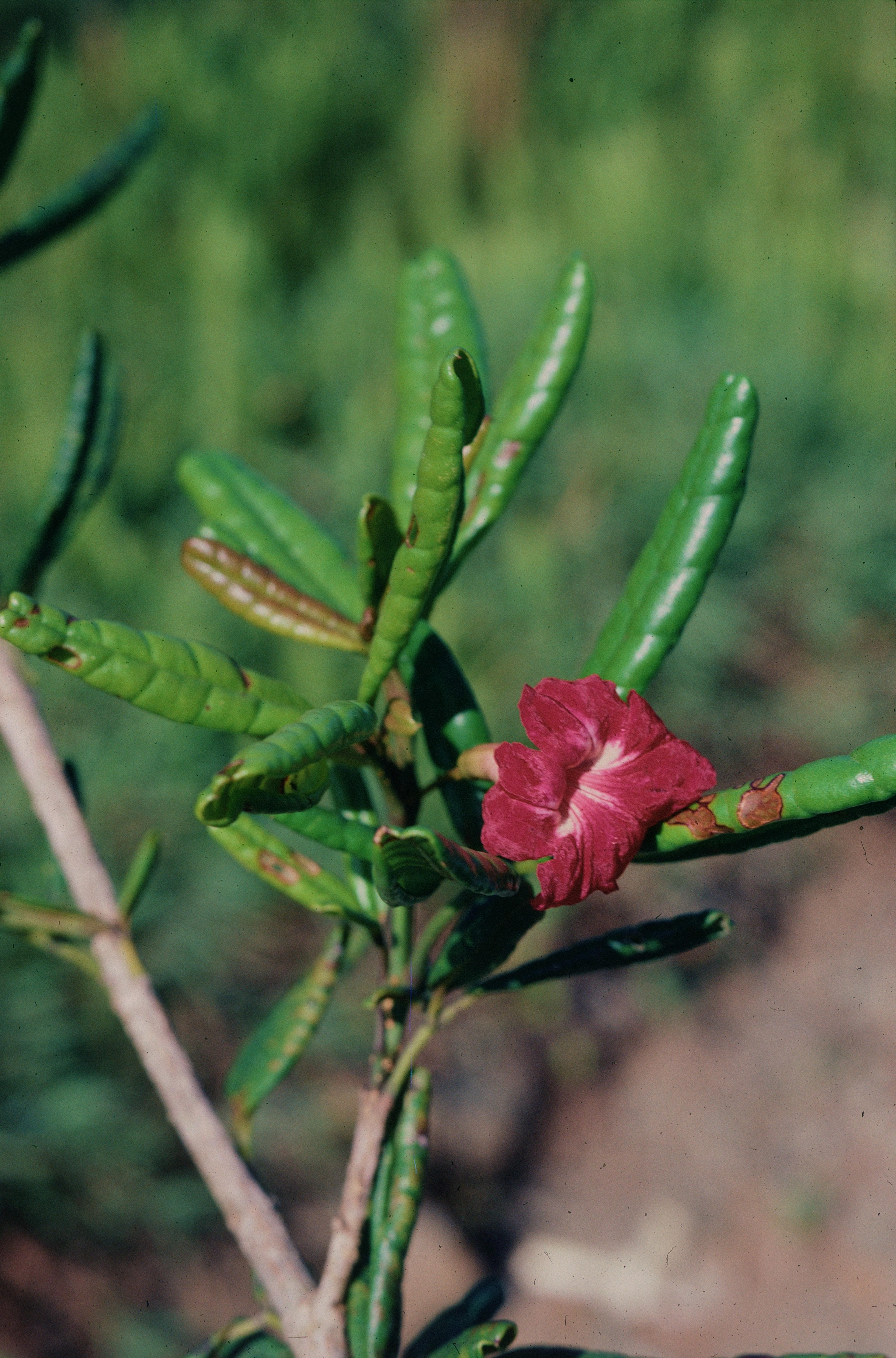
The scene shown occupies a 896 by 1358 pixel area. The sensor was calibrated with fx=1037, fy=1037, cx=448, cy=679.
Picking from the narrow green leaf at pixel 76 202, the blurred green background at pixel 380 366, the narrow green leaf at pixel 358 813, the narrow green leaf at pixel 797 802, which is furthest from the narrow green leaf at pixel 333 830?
the blurred green background at pixel 380 366

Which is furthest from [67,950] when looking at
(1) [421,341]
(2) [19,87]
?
(2) [19,87]

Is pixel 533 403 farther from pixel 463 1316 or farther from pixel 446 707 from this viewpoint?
pixel 463 1316

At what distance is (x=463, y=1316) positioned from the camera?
623 millimetres

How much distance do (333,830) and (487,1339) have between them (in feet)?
0.78

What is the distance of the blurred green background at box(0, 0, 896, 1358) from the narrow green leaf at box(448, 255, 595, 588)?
42.1 inches

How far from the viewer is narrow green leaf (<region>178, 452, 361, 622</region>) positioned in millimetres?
573

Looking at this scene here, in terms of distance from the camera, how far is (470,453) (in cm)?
51

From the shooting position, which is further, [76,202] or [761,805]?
[76,202]

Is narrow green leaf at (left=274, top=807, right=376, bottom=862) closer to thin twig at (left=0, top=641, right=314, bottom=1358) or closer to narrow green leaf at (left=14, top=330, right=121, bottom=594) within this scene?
thin twig at (left=0, top=641, right=314, bottom=1358)

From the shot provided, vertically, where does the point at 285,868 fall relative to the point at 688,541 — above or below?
below

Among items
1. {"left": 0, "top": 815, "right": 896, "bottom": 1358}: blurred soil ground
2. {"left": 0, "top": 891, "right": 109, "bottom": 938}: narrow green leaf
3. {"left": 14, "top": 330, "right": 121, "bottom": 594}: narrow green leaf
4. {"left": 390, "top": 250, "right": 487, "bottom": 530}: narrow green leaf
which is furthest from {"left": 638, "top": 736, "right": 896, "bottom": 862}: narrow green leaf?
{"left": 0, "top": 815, "right": 896, "bottom": 1358}: blurred soil ground

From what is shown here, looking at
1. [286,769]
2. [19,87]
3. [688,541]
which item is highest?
[19,87]

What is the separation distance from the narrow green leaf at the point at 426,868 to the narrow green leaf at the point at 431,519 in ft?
0.25

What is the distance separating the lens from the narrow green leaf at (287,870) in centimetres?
51
